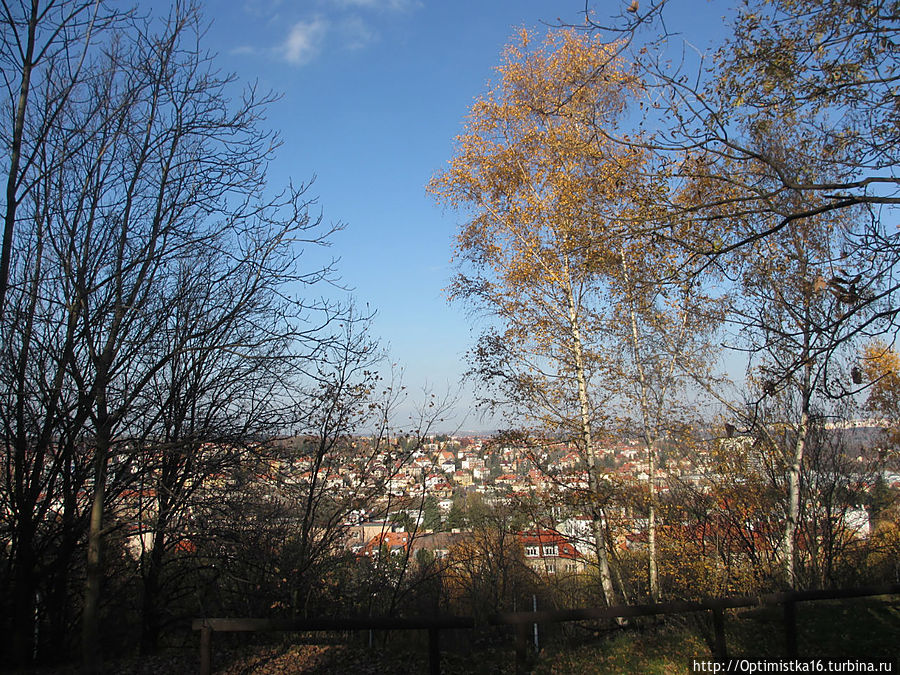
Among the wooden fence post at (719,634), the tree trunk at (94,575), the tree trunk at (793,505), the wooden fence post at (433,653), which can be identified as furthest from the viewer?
the tree trunk at (793,505)

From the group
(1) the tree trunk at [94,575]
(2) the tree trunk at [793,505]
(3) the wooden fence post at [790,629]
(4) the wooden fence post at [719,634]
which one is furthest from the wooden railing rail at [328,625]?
(2) the tree trunk at [793,505]

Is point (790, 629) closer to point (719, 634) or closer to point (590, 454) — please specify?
point (719, 634)

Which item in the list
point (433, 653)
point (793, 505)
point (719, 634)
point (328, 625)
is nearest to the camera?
point (328, 625)

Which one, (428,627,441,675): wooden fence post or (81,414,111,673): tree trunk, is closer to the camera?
(428,627,441,675): wooden fence post

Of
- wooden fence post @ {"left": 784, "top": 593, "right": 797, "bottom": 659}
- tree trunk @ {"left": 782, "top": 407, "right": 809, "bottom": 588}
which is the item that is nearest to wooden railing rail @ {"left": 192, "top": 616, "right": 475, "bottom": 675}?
wooden fence post @ {"left": 784, "top": 593, "right": 797, "bottom": 659}

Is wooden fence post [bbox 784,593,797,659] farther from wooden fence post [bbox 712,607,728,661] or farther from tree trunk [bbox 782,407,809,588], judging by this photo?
tree trunk [bbox 782,407,809,588]

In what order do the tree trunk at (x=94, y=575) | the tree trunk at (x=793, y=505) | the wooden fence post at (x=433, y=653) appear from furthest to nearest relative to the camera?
the tree trunk at (x=793, y=505) < the tree trunk at (x=94, y=575) < the wooden fence post at (x=433, y=653)

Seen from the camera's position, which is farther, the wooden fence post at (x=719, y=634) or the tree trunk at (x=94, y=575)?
the tree trunk at (x=94, y=575)

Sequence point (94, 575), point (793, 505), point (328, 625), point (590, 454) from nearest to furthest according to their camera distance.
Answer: point (328, 625)
point (94, 575)
point (793, 505)
point (590, 454)

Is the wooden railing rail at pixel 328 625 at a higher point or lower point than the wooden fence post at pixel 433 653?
higher

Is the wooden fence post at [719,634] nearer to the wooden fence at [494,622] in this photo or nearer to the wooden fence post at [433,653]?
the wooden fence at [494,622]

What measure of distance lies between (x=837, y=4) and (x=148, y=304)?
634 centimetres

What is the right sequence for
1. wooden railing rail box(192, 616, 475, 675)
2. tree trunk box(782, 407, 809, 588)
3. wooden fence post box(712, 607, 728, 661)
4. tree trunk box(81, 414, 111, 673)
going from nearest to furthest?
1. wooden railing rail box(192, 616, 475, 675)
2. wooden fence post box(712, 607, 728, 661)
3. tree trunk box(81, 414, 111, 673)
4. tree trunk box(782, 407, 809, 588)

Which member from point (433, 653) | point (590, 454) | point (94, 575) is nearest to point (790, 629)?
point (433, 653)
